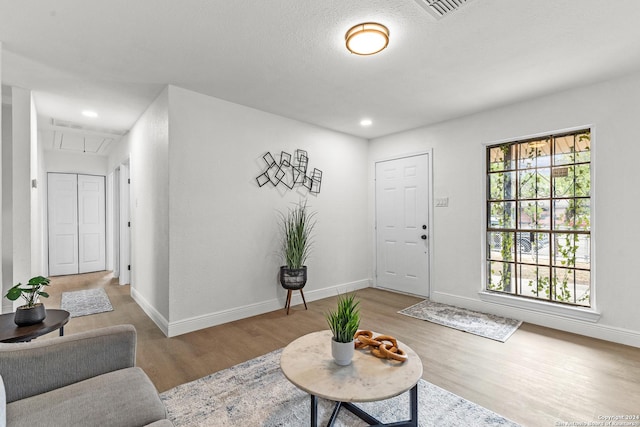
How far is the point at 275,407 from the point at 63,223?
251 inches

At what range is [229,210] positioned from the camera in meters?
3.45

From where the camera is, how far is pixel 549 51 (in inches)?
93.5

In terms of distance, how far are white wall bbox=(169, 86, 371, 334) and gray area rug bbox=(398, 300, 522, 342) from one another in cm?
134

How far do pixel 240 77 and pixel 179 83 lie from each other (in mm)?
646

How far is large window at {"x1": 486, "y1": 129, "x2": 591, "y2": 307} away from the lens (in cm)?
313

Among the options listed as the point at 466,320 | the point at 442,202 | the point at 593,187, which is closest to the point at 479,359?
the point at 466,320

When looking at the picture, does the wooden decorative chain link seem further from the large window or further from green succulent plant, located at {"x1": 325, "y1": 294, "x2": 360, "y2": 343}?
the large window

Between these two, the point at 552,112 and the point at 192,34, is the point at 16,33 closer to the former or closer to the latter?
the point at 192,34

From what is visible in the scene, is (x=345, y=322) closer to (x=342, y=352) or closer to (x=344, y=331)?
Answer: (x=344, y=331)

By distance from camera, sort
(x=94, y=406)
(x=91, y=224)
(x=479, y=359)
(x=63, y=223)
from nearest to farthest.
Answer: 1. (x=94, y=406)
2. (x=479, y=359)
3. (x=63, y=223)
4. (x=91, y=224)

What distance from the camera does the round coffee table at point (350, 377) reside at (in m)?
1.38

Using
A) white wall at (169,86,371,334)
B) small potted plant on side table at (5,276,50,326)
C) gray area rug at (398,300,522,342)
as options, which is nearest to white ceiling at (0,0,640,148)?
white wall at (169,86,371,334)

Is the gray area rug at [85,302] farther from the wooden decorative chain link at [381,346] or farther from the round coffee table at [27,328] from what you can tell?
the wooden decorative chain link at [381,346]

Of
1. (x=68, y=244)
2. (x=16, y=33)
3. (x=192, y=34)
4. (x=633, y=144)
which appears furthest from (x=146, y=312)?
(x=633, y=144)
